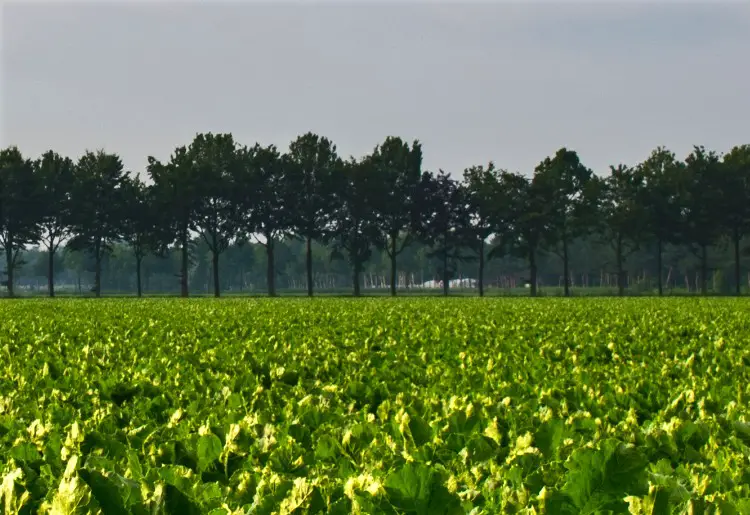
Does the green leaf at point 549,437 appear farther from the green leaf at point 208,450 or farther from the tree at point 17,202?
the tree at point 17,202

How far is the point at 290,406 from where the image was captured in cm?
524

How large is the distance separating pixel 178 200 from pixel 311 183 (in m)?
13.0

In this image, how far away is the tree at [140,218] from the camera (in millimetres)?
83125

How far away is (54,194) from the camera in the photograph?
8388cm

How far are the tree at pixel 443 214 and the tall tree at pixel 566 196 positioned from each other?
863 cm

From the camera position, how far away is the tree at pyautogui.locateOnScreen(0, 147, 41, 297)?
80.8 metres

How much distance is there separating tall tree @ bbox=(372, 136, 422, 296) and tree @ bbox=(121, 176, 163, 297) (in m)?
21.4

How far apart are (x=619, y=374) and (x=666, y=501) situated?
19.5 ft

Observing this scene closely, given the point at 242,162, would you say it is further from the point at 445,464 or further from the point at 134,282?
the point at 134,282

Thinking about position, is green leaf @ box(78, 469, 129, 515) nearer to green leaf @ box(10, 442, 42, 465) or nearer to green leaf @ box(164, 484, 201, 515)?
green leaf @ box(164, 484, 201, 515)

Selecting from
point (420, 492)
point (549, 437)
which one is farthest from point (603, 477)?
point (549, 437)


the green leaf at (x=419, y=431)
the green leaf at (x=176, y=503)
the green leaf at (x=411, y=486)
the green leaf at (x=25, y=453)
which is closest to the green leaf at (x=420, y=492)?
the green leaf at (x=411, y=486)

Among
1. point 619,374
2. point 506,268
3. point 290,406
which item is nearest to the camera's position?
point 290,406

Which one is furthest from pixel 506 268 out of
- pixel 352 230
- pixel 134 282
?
pixel 352 230
